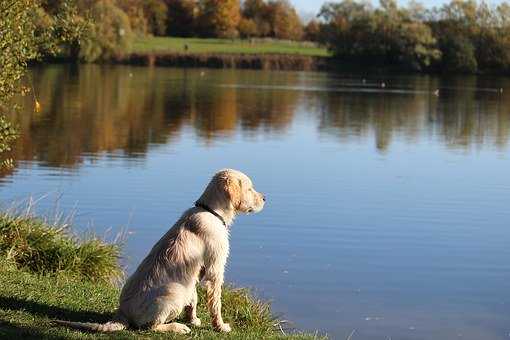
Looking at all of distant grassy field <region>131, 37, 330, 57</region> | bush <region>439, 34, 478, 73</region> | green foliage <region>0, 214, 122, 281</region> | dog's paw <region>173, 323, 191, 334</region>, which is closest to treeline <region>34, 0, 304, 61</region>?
distant grassy field <region>131, 37, 330, 57</region>

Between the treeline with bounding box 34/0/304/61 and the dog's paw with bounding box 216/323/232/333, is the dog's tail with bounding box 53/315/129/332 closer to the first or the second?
the dog's paw with bounding box 216/323/232/333

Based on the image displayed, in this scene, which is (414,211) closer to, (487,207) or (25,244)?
(487,207)

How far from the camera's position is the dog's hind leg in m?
8.16

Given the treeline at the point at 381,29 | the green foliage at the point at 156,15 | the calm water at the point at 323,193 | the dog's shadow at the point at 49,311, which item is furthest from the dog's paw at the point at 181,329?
the green foliage at the point at 156,15

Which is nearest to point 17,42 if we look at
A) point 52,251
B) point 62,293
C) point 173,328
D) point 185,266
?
point 52,251

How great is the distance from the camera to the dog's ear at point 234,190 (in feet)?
27.9

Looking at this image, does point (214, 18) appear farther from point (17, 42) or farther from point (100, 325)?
point (100, 325)

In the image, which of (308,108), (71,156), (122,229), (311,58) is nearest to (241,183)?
(122,229)

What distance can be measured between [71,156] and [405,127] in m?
18.6

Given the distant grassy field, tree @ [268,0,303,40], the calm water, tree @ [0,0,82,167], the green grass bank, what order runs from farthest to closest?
1. tree @ [268,0,303,40]
2. the distant grassy field
3. the green grass bank
4. the calm water
5. tree @ [0,0,82,167]

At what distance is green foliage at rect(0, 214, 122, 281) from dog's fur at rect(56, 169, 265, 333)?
10.7 feet

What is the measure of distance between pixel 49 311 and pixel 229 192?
80.3 inches

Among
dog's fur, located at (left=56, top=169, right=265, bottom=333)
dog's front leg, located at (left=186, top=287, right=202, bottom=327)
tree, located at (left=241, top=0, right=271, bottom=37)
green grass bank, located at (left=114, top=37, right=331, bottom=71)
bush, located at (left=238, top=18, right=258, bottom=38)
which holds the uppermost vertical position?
tree, located at (left=241, top=0, right=271, bottom=37)

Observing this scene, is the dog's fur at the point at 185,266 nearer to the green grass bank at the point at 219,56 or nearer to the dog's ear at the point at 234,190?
the dog's ear at the point at 234,190
